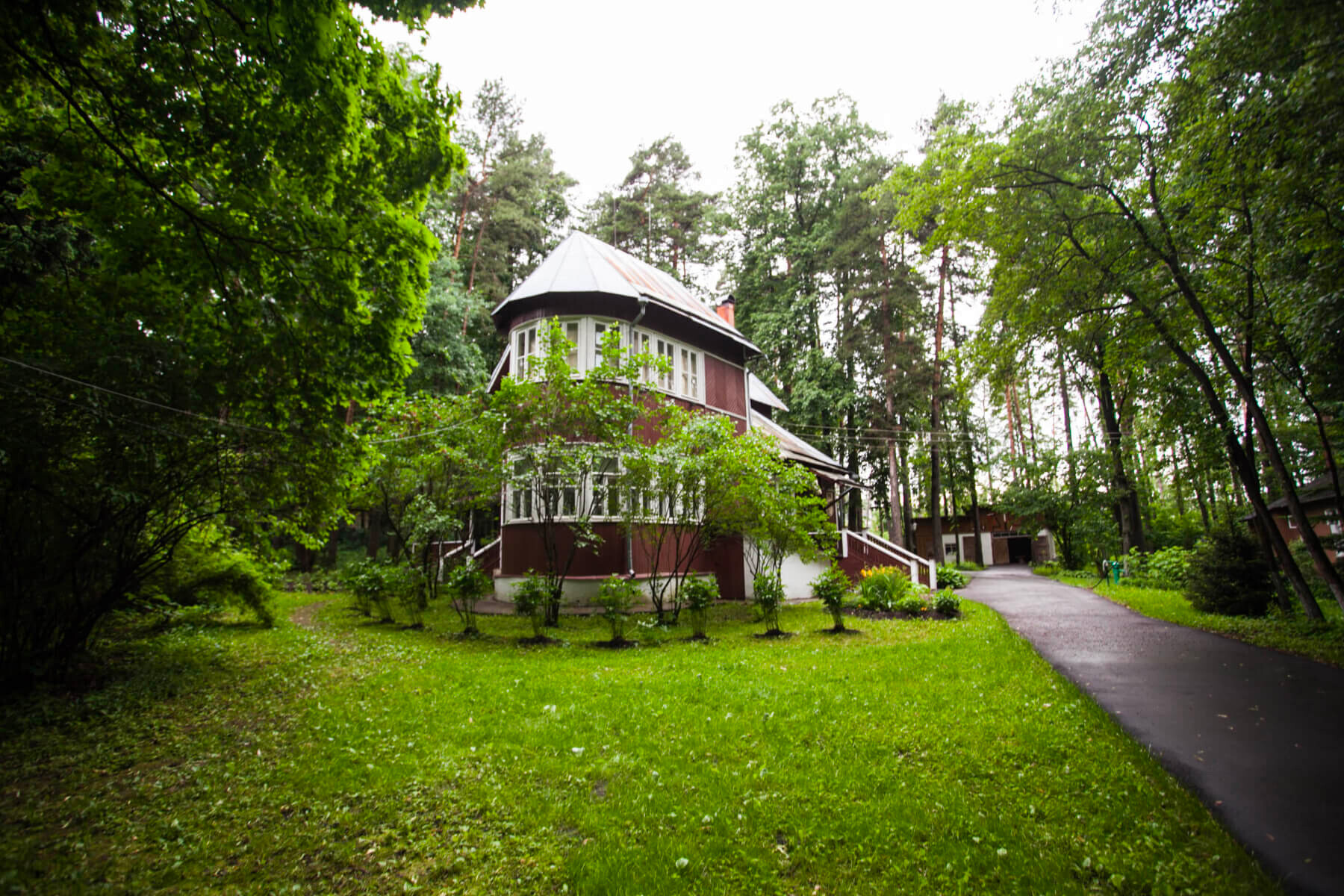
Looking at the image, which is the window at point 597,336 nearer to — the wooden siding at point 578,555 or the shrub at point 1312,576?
the wooden siding at point 578,555

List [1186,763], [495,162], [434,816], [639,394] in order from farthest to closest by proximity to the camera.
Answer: [495,162], [639,394], [1186,763], [434,816]

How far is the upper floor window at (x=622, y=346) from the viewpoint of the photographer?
1510cm

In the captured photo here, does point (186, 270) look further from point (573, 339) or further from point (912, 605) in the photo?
point (912, 605)

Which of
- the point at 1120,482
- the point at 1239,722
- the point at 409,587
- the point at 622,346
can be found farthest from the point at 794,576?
the point at 1120,482

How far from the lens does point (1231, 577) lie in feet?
36.5

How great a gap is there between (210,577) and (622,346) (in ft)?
29.1

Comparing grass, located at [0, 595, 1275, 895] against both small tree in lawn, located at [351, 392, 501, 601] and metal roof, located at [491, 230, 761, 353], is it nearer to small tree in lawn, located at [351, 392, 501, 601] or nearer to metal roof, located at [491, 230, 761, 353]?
small tree in lawn, located at [351, 392, 501, 601]

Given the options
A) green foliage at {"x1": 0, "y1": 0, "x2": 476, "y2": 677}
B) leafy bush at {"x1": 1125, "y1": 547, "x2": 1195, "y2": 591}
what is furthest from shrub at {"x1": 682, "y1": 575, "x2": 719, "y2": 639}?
leafy bush at {"x1": 1125, "y1": 547, "x2": 1195, "y2": 591}

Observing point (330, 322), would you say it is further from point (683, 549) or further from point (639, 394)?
point (683, 549)

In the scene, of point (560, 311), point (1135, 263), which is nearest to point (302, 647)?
point (560, 311)

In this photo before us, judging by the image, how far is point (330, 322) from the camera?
5.46 meters

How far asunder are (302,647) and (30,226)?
6.21 metres

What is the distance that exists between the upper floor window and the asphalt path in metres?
9.82

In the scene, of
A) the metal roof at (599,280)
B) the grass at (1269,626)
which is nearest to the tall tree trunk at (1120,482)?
the grass at (1269,626)
